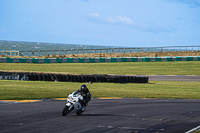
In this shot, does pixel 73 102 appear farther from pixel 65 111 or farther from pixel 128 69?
pixel 128 69

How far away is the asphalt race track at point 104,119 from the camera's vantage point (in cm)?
1021

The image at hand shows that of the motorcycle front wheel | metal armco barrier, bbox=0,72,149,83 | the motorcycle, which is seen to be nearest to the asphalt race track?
the motorcycle front wheel

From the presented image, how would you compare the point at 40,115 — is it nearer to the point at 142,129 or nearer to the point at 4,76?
the point at 142,129

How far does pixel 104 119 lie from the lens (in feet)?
39.9

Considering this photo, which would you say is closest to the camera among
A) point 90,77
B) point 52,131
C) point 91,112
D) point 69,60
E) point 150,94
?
point 52,131

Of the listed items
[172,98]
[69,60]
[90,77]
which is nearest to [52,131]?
[172,98]

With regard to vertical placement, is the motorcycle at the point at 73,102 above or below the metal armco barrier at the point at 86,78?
above

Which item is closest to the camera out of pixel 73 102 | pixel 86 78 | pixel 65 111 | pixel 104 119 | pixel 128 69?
pixel 104 119

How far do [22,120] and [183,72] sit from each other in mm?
33890

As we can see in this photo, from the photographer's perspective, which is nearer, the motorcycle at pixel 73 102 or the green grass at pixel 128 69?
the motorcycle at pixel 73 102

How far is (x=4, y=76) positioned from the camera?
30750 millimetres

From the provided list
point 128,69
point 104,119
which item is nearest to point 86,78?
point 128,69

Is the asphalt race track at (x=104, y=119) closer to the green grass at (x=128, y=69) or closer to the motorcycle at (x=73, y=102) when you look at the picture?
the motorcycle at (x=73, y=102)

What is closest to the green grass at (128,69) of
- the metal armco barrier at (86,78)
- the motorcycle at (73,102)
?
the metal armco barrier at (86,78)
